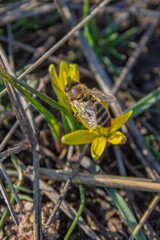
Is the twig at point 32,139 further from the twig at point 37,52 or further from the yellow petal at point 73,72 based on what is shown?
the twig at point 37,52

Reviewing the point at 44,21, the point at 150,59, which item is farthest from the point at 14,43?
the point at 150,59

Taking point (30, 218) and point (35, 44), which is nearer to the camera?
point (30, 218)

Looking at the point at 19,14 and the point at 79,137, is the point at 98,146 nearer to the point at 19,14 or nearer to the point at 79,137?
the point at 79,137

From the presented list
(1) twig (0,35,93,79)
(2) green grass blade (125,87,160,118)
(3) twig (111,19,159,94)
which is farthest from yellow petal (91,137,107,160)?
(1) twig (0,35,93,79)

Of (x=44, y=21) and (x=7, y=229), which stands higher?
(x=44, y=21)

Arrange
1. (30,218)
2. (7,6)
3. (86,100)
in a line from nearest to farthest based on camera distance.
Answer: (30,218) < (86,100) < (7,6)

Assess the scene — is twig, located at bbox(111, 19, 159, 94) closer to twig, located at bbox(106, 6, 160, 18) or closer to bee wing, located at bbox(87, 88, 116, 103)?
twig, located at bbox(106, 6, 160, 18)

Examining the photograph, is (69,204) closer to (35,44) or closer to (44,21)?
(35,44)

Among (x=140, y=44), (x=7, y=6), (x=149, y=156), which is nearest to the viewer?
(x=149, y=156)
